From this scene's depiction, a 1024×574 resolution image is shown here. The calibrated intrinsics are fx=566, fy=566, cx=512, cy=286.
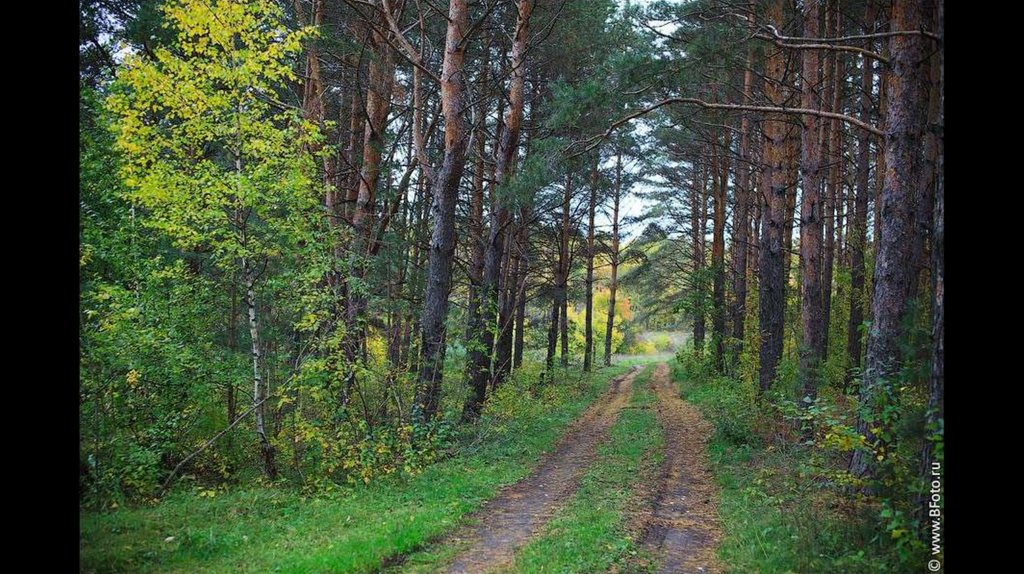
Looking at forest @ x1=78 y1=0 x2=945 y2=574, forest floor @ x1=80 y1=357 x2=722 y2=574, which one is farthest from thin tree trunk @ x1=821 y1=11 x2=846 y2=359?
forest floor @ x1=80 y1=357 x2=722 y2=574

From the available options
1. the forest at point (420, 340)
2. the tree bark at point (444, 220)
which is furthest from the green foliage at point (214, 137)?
the tree bark at point (444, 220)

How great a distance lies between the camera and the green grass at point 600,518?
5484mm

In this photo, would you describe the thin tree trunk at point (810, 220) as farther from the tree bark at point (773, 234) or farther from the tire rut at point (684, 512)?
the tire rut at point (684, 512)

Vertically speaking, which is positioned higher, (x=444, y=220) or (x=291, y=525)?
(x=444, y=220)

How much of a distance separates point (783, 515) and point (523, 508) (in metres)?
3.17

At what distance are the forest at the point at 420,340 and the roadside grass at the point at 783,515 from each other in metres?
0.04

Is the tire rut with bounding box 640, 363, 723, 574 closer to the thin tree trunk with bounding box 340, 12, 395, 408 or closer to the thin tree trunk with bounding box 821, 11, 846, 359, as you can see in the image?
the thin tree trunk with bounding box 821, 11, 846, 359

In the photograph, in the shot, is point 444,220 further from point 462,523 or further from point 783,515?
point 783,515

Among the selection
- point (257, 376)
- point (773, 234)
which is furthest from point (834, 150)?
point (257, 376)

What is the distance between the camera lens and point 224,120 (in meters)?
8.20

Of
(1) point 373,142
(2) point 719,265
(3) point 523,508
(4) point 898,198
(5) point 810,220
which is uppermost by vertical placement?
(1) point 373,142

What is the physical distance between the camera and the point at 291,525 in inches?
256

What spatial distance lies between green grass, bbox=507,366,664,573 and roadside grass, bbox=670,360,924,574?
110 cm
